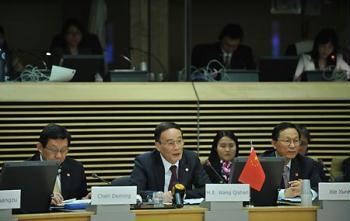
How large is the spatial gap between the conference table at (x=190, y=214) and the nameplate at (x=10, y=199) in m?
0.11

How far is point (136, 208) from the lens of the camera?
6.99 m

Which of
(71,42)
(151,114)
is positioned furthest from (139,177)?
(71,42)

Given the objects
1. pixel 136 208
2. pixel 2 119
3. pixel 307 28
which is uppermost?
pixel 307 28

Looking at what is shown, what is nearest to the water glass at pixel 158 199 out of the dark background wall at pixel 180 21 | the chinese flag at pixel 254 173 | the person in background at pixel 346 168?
the chinese flag at pixel 254 173

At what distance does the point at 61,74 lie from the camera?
10.0 m

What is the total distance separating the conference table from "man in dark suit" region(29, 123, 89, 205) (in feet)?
3.54

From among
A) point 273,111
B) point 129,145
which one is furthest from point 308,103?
point 129,145

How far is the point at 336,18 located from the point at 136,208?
7.70m

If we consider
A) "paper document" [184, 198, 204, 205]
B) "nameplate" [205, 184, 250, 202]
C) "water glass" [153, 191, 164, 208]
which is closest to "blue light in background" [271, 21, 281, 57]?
"paper document" [184, 198, 204, 205]

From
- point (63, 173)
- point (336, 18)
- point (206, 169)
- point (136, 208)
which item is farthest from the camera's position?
point (336, 18)

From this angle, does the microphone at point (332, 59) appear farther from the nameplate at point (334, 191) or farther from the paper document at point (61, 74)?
the nameplate at point (334, 191)

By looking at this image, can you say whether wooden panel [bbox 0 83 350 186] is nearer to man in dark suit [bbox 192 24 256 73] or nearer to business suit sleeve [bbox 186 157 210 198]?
man in dark suit [bbox 192 24 256 73]

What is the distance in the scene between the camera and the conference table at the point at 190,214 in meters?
6.64

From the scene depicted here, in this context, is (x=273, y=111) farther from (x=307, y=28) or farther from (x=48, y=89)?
(x=307, y=28)
